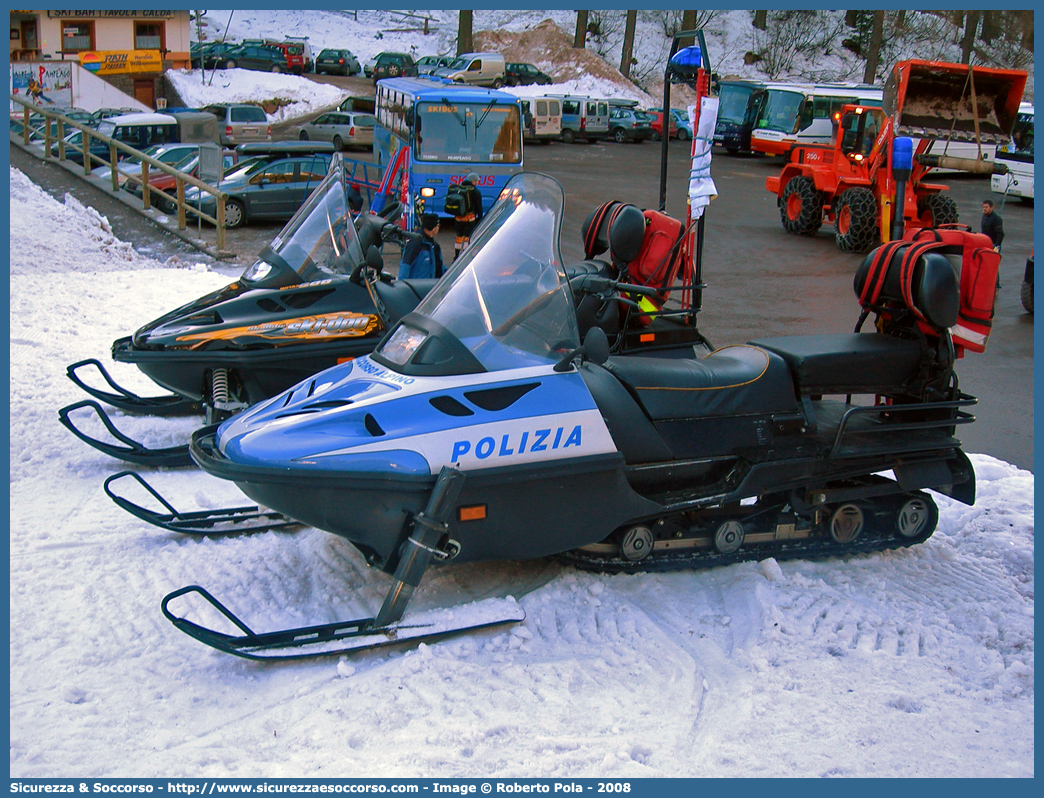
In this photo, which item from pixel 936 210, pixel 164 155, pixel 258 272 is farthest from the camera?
pixel 164 155

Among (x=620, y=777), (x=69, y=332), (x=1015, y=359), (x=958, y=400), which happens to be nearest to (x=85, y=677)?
(x=620, y=777)

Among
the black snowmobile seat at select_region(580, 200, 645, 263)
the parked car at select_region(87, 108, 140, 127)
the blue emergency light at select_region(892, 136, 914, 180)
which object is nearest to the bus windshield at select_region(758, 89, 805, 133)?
the parked car at select_region(87, 108, 140, 127)

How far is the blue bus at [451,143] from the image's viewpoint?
1593 cm

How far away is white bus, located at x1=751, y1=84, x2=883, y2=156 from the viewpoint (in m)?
25.9

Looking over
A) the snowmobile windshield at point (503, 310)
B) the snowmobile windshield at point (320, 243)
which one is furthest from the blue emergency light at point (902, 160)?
the snowmobile windshield at point (320, 243)

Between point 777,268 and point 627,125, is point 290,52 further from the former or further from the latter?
point 777,268

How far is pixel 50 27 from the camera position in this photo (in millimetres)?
34750

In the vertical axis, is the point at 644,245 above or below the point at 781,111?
below

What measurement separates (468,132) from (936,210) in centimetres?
797

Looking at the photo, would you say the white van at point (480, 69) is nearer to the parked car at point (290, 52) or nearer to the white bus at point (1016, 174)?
the parked car at point (290, 52)


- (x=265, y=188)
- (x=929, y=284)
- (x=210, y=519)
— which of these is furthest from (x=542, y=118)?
(x=210, y=519)

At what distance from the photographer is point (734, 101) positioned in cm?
2945

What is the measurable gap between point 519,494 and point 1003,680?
2.22 m

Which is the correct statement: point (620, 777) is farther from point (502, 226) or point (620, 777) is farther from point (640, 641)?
point (502, 226)
